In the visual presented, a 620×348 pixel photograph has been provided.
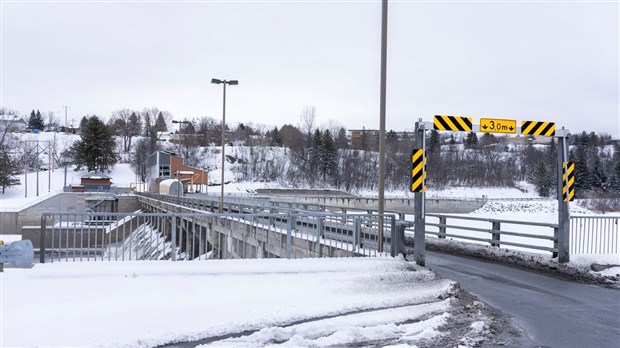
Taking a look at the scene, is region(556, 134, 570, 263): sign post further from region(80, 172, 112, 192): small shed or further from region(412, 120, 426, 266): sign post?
region(80, 172, 112, 192): small shed

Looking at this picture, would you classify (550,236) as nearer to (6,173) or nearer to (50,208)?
(50,208)

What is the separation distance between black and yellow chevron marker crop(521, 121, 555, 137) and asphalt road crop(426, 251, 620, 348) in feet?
11.8

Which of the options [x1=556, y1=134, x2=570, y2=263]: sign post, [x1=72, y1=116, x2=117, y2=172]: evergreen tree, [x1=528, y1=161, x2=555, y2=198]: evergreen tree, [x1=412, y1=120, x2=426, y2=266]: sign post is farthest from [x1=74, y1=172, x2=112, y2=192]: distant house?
[x1=528, y1=161, x2=555, y2=198]: evergreen tree

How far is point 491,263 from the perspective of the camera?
15047mm

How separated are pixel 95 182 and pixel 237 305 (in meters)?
85.1

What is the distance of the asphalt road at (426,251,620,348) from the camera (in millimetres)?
7211

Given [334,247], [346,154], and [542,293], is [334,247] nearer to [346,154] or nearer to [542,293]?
[542,293]

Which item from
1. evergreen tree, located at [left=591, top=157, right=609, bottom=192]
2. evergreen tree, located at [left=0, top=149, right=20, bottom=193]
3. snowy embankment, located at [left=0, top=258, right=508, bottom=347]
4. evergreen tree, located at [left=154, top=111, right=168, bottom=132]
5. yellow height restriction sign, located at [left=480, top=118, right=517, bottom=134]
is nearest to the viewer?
snowy embankment, located at [left=0, top=258, right=508, bottom=347]

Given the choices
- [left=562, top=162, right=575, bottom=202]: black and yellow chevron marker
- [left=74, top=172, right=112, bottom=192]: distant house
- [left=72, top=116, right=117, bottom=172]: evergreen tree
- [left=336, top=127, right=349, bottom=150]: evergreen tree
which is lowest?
[left=74, top=172, right=112, bottom=192]: distant house

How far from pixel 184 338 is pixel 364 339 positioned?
238 cm

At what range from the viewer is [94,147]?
116 meters

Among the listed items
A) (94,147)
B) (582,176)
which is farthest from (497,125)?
(94,147)

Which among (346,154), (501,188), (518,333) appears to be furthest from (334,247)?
(346,154)

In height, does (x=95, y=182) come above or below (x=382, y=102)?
below
